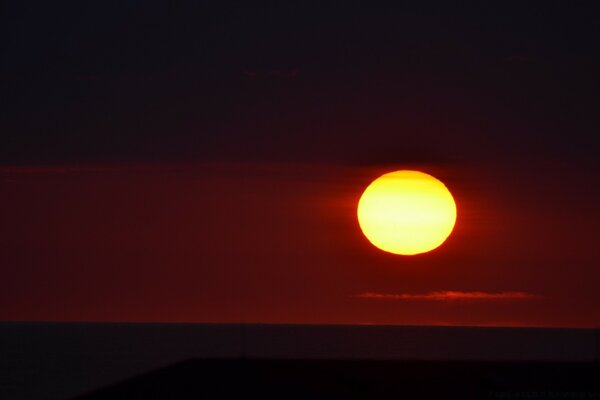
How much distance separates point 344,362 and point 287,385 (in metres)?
4.61

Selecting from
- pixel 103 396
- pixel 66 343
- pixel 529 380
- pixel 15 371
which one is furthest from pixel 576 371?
pixel 66 343

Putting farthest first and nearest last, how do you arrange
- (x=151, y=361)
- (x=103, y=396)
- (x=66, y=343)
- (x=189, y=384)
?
(x=66, y=343), (x=151, y=361), (x=189, y=384), (x=103, y=396)

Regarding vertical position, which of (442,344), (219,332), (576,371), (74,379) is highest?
(219,332)

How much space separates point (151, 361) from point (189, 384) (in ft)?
236

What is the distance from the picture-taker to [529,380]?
25.3m

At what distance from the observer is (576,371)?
27.2 meters

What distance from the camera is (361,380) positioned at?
955 inches

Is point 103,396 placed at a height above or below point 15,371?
below

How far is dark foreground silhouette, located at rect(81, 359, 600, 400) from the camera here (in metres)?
22.5

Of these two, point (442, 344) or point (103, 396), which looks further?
point (442, 344)

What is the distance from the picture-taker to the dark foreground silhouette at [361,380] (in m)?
22.5

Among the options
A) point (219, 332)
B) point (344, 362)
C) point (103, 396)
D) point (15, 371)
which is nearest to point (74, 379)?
point (15, 371)

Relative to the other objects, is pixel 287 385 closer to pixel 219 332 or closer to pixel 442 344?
pixel 442 344

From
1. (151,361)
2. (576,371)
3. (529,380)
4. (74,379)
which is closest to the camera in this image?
(529,380)
